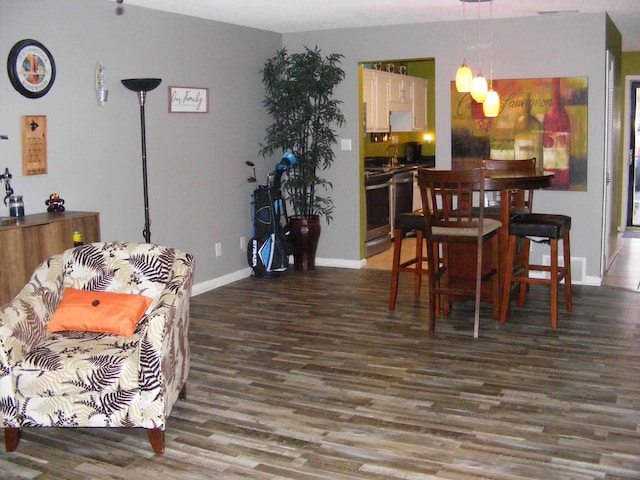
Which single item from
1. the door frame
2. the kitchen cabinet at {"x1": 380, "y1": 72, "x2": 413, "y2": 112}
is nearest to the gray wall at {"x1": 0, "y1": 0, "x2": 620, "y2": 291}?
the kitchen cabinet at {"x1": 380, "y1": 72, "x2": 413, "y2": 112}

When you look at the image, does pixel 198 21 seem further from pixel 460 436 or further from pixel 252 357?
pixel 460 436

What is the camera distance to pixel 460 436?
→ 3.41 meters

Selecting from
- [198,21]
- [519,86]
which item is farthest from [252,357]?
[519,86]

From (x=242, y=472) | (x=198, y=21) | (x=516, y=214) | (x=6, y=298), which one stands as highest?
(x=198, y=21)

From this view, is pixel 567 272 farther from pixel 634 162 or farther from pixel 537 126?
pixel 634 162

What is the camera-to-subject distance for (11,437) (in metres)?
3.31

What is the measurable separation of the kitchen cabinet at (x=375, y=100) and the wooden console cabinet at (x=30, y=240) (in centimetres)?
417

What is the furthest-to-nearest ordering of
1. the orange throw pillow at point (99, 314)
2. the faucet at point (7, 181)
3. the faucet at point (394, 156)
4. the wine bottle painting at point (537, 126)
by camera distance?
1. the faucet at point (394, 156)
2. the wine bottle painting at point (537, 126)
3. the faucet at point (7, 181)
4. the orange throw pillow at point (99, 314)

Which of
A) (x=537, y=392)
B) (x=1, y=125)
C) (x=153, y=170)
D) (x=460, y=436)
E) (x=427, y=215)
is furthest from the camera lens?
(x=153, y=170)

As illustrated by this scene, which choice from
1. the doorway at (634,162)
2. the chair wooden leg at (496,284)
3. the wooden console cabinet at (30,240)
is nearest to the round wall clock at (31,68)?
the wooden console cabinet at (30,240)

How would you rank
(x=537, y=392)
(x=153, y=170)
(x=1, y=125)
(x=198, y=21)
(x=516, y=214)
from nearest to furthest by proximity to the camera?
(x=537, y=392) < (x=1, y=125) < (x=516, y=214) < (x=153, y=170) < (x=198, y=21)

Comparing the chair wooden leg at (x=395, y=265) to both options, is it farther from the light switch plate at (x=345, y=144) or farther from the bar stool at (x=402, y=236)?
the light switch plate at (x=345, y=144)

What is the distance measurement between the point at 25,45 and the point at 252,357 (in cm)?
238

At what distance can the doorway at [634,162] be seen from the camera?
9734 millimetres
